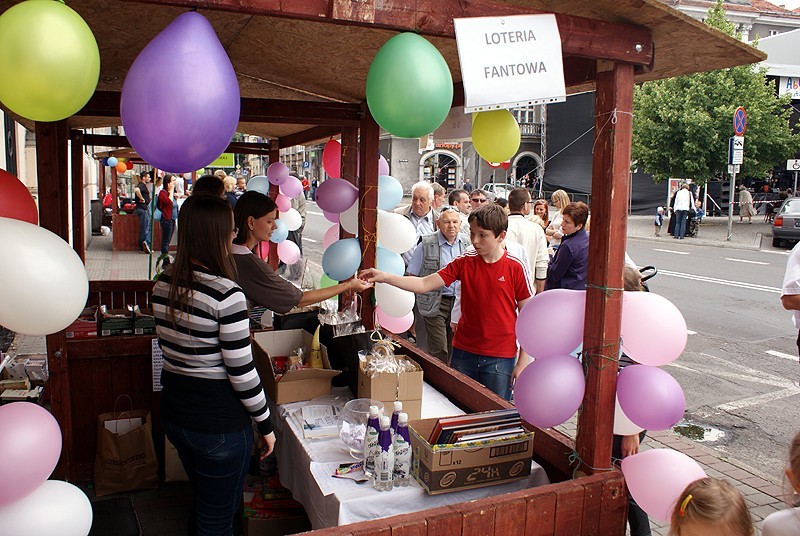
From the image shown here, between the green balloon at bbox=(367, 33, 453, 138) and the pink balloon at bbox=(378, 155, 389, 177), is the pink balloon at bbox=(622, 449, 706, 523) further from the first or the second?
the pink balloon at bbox=(378, 155, 389, 177)

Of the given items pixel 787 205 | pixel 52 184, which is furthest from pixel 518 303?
pixel 787 205

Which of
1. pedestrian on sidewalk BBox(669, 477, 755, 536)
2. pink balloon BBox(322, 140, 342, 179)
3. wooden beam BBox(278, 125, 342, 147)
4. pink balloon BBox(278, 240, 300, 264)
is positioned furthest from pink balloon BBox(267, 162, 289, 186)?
pedestrian on sidewalk BBox(669, 477, 755, 536)

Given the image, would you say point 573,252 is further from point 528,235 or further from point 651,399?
point 651,399

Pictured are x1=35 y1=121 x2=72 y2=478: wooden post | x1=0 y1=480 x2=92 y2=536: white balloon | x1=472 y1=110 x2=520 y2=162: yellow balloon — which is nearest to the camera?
x1=0 y1=480 x2=92 y2=536: white balloon

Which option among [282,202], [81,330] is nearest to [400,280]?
[81,330]

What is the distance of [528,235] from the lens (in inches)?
247

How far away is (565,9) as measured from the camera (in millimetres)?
2588

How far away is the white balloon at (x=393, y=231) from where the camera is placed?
4.91 m

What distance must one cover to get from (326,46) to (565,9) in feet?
4.82

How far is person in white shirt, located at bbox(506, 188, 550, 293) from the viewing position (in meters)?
6.26

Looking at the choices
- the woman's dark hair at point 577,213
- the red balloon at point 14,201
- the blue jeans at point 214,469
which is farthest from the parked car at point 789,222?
the red balloon at point 14,201

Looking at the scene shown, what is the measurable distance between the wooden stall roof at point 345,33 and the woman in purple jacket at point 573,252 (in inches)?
75.4

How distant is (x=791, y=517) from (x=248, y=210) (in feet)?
10.1

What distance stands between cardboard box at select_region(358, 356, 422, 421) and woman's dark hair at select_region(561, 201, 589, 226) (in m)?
2.77
